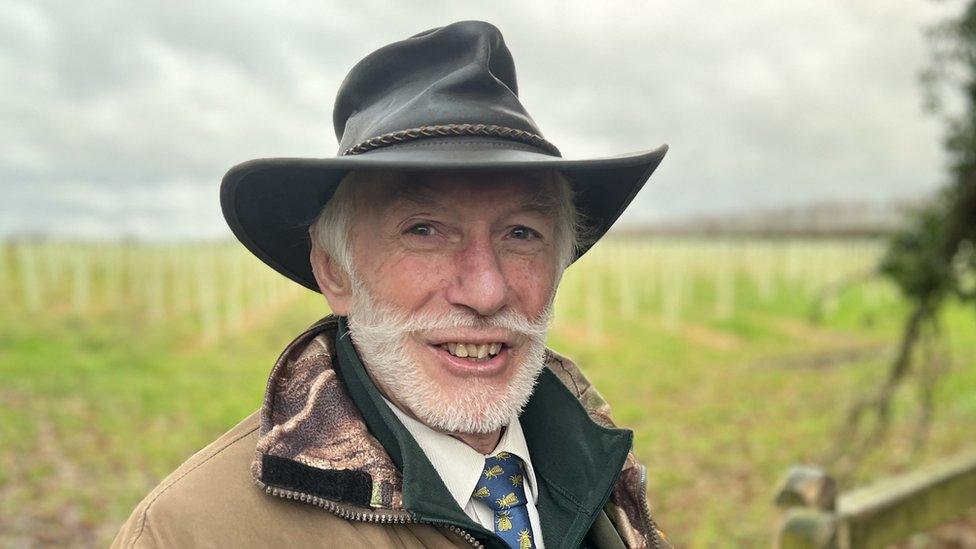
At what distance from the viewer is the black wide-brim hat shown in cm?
165

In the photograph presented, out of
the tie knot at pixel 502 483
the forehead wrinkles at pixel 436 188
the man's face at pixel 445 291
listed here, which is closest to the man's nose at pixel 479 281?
the man's face at pixel 445 291

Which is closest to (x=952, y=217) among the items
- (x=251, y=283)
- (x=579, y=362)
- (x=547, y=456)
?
(x=547, y=456)

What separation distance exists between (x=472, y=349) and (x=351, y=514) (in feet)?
1.56

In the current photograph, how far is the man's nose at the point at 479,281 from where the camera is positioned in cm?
173

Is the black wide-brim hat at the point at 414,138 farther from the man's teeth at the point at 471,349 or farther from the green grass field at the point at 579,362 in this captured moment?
the green grass field at the point at 579,362

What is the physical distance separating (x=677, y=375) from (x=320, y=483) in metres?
13.0

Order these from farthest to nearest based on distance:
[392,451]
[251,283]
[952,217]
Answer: [251,283] < [952,217] < [392,451]

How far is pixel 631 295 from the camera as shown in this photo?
84.0 ft

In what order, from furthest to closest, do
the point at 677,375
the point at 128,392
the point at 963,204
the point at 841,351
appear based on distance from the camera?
the point at 841,351, the point at 677,375, the point at 128,392, the point at 963,204

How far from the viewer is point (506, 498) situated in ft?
5.99

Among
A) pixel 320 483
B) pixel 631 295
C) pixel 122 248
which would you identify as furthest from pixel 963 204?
pixel 122 248

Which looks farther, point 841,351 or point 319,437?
point 841,351

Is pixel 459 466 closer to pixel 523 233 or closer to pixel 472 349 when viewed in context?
pixel 472 349

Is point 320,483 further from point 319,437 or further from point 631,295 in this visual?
point 631,295
